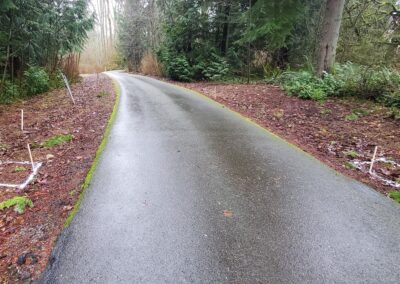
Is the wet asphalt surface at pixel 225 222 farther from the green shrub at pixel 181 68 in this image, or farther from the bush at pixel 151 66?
the bush at pixel 151 66

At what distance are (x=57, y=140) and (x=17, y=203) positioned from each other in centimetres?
278

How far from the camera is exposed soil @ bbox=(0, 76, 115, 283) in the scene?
2.82 m

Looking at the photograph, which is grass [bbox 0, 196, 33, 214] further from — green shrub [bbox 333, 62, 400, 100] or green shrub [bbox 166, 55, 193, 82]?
green shrub [bbox 166, 55, 193, 82]

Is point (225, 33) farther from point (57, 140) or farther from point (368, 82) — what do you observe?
point (57, 140)

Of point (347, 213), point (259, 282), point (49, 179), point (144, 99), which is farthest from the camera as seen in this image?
point (144, 99)

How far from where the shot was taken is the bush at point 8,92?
34.2 feet

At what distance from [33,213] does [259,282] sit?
9.50 feet

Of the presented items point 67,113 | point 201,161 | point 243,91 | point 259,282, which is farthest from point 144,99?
point 259,282

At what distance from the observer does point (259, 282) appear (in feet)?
7.96

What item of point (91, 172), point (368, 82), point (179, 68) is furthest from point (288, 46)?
point (91, 172)

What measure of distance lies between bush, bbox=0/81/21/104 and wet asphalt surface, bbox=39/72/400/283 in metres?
7.53

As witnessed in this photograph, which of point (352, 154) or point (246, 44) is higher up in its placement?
point (246, 44)

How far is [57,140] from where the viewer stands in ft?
20.4

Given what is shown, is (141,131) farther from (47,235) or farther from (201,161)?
(47,235)
